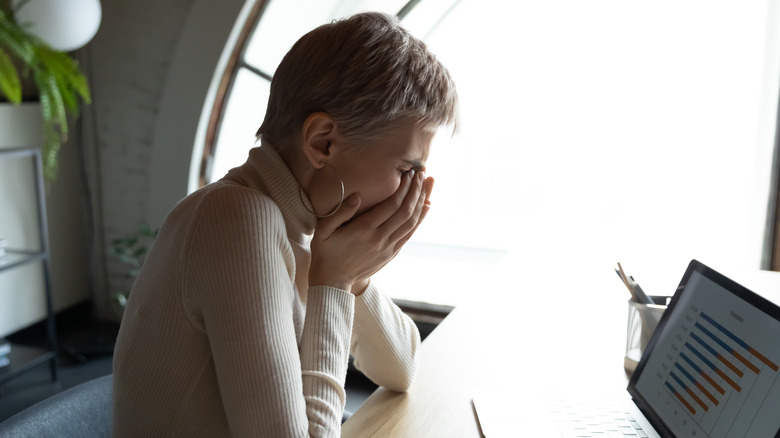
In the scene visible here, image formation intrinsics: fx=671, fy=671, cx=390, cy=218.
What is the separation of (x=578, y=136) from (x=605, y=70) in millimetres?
391

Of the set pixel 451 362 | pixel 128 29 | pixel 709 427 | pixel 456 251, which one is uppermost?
pixel 128 29

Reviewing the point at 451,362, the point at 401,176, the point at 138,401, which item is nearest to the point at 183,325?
the point at 138,401

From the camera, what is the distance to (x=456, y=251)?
4.12 metres

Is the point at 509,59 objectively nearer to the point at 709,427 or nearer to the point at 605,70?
the point at 605,70

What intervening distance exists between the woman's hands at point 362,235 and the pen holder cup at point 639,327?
1.46 feet

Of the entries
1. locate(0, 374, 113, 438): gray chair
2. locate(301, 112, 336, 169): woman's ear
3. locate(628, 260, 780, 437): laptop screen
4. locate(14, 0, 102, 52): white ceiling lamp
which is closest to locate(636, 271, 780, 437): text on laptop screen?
locate(628, 260, 780, 437): laptop screen

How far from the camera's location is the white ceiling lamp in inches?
95.7

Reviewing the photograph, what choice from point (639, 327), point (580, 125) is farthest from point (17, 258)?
point (580, 125)

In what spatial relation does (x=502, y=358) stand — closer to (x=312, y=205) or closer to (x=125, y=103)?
(x=312, y=205)

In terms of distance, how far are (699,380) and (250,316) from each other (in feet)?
2.10

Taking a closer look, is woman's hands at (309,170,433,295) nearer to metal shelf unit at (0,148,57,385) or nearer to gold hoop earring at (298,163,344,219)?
gold hoop earring at (298,163,344,219)

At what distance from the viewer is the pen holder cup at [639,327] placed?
123 centimetres

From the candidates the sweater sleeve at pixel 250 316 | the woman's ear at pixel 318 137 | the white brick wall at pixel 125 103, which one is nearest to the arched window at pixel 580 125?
the white brick wall at pixel 125 103

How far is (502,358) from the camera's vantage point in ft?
4.40
